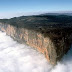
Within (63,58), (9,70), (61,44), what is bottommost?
(9,70)

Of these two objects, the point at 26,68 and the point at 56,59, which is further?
the point at 26,68

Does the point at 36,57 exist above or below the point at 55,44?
below

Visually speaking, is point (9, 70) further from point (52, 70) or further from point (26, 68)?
point (52, 70)

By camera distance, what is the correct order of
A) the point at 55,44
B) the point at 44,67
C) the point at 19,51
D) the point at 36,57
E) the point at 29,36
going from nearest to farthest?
the point at 55,44
the point at 44,67
the point at 36,57
the point at 29,36
the point at 19,51

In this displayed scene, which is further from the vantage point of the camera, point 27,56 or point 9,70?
point 27,56

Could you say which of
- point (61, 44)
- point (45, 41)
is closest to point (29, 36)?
point (45, 41)

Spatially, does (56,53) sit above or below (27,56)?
Result: above

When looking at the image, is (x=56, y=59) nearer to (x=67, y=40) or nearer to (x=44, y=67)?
(x=44, y=67)

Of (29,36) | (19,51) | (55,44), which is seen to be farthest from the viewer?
(19,51)

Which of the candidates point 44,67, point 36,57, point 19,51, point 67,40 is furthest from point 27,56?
point 67,40
